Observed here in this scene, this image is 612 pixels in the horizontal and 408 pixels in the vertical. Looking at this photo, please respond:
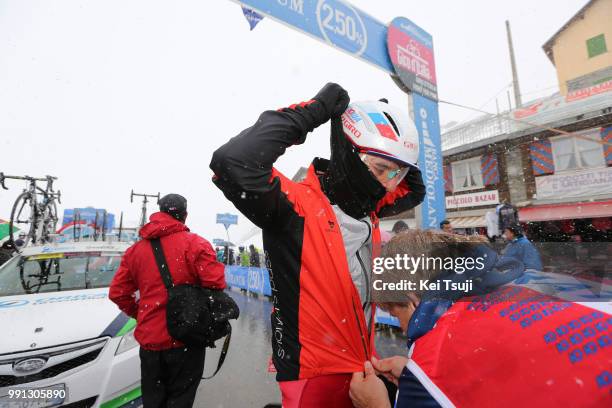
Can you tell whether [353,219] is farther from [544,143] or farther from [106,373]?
[544,143]

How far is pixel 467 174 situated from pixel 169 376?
17.4m

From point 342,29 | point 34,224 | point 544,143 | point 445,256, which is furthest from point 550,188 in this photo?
point 34,224

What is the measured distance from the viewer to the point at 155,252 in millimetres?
2703

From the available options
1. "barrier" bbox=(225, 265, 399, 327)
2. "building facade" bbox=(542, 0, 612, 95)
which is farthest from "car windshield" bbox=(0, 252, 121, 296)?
"building facade" bbox=(542, 0, 612, 95)

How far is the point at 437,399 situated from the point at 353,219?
29.2 inches

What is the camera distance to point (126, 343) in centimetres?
307

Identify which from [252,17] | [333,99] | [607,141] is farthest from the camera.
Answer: [607,141]

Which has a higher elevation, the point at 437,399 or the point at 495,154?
the point at 495,154

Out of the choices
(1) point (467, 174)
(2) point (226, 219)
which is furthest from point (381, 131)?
(2) point (226, 219)

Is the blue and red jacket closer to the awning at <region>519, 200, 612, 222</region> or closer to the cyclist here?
the cyclist

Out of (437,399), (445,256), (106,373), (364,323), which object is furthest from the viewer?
(106,373)

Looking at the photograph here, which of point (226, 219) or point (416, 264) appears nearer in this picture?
point (416, 264)

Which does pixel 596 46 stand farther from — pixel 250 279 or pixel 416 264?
pixel 416 264

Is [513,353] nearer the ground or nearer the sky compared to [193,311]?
nearer the sky
